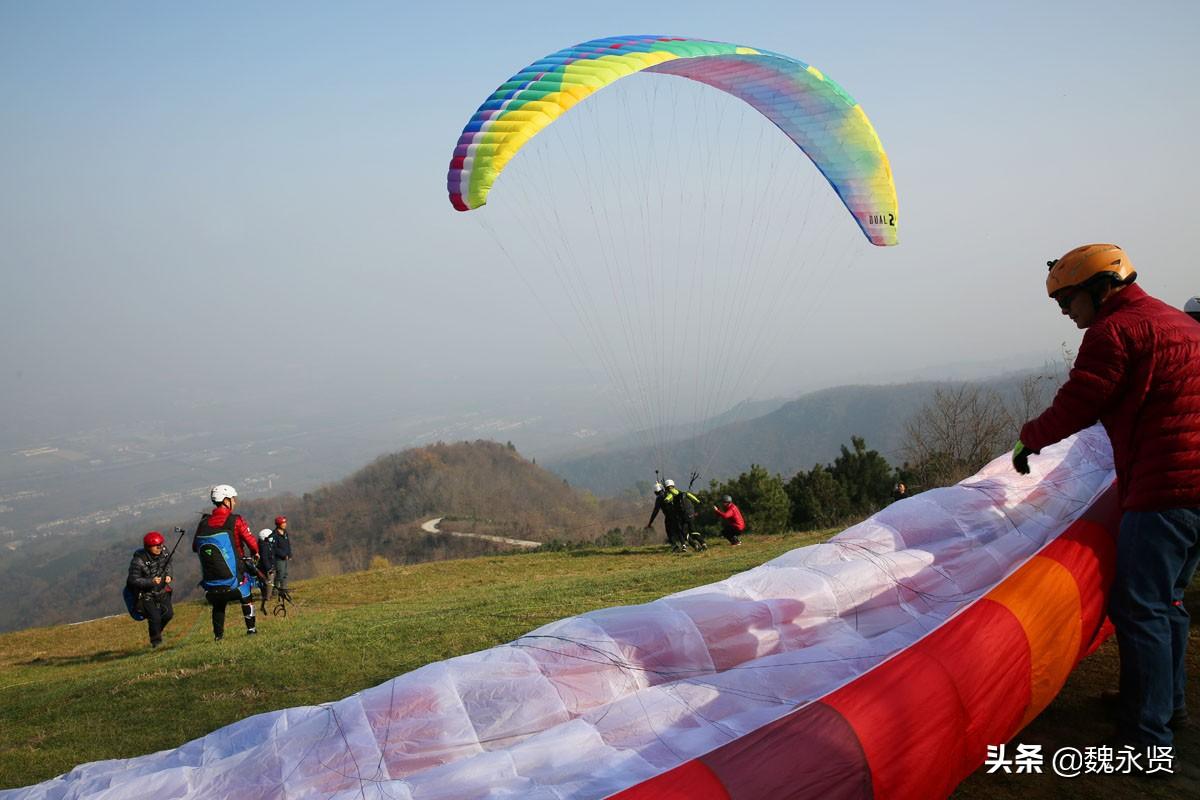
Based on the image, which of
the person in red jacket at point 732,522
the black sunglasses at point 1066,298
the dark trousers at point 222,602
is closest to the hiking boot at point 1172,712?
the black sunglasses at point 1066,298

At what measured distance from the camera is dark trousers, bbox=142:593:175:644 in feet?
33.4

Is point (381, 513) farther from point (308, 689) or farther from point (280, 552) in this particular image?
point (308, 689)

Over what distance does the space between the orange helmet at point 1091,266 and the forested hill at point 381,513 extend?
5478 cm

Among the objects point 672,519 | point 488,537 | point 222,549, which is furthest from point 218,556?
point 488,537

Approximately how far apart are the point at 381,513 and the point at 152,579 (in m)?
70.7

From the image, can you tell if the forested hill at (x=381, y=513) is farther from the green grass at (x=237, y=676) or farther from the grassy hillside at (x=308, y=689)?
the grassy hillside at (x=308, y=689)

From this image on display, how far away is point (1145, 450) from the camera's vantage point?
335 cm

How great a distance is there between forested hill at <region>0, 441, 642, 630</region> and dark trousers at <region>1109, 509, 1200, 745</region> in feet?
180

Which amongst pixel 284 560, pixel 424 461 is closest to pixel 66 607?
pixel 424 461

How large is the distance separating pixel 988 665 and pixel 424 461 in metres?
91.8

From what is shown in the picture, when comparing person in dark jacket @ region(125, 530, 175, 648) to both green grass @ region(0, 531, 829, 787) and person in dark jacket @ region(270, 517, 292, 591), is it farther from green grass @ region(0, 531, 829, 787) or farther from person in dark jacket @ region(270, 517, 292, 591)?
person in dark jacket @ region(270, 517, 292, 591)

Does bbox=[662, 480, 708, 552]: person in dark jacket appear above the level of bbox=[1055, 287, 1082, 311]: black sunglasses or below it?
below

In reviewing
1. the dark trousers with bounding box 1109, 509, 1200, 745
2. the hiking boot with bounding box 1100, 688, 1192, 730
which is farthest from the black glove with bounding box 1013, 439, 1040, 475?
the hiking boot with bounding box 1100, 688, 1192, 730

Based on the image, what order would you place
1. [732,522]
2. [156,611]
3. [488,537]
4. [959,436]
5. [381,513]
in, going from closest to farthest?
1. [156,611]
2. [732,522]
3. [959,436]
4. [488,537]
5. [381,513]
